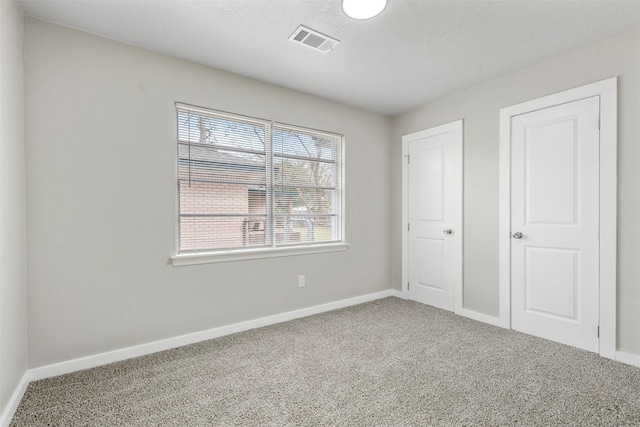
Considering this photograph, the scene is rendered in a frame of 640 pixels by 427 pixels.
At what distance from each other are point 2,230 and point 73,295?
2.49ft

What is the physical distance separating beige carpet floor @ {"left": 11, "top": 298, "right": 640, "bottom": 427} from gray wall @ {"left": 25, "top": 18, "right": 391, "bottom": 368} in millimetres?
304

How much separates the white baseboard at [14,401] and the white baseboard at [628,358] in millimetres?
3959

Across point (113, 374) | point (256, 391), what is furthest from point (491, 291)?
point (113, 374)

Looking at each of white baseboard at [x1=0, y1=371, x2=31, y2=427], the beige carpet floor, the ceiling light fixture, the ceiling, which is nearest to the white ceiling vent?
the ceiling

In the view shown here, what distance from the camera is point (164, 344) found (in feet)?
8.36

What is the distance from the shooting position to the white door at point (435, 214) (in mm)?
3445

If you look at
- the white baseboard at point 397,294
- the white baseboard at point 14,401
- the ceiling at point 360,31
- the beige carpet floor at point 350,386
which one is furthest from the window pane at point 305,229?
the white baseboard at point 14,401

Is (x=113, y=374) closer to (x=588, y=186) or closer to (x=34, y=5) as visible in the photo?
(x=34, y=5)

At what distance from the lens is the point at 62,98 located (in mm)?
2164

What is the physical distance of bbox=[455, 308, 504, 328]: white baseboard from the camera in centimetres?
308

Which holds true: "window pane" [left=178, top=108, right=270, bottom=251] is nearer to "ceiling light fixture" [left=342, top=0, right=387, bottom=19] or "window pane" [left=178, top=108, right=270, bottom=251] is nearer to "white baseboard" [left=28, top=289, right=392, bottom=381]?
"white baseboard" [left=28, top=289, right=392, bottom=381]

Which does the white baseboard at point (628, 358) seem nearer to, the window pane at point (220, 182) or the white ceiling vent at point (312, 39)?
the window pane at point (220, 182)

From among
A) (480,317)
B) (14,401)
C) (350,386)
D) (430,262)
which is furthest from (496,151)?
(14,401)

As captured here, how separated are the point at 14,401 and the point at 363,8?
315cm
